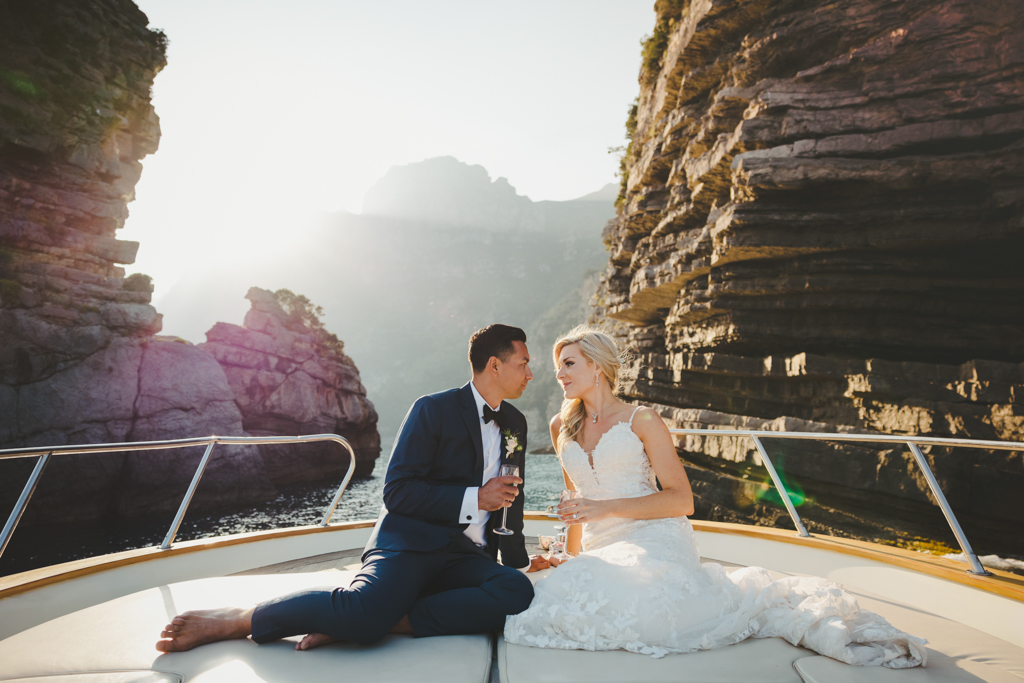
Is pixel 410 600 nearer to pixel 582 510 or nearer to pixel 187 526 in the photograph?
pixel 582 510

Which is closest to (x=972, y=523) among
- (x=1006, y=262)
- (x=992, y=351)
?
(x=992, y=351)

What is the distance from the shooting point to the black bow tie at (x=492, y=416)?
8.39ft

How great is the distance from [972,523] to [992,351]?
350cm

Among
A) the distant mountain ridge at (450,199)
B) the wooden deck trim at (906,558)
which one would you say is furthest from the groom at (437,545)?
the distant mountain ridge at (450,199)

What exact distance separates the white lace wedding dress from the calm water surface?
1655 centimetres

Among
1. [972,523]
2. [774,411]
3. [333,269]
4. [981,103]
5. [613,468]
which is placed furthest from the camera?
[333,269]

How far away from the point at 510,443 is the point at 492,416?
19cm

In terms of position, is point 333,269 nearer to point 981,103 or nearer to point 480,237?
point 480,237

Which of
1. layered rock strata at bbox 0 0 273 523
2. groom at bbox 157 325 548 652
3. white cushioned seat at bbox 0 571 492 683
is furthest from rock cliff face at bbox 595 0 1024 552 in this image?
layered rock strata at bbox 0 0 273 523

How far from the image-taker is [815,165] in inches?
403

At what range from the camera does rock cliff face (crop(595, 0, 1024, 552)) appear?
8.88 metres

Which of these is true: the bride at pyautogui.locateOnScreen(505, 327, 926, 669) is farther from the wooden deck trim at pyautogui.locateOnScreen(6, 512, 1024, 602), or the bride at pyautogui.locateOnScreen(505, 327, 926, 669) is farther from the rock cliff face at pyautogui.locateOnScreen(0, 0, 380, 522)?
the rock cliff face at pyautogui.locateOnScreen(0, 0, 380, 522)

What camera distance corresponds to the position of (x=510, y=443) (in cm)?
247

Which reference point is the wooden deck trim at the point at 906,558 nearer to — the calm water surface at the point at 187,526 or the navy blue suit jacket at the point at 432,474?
the navy blue suit jacket at the point at 432,474
